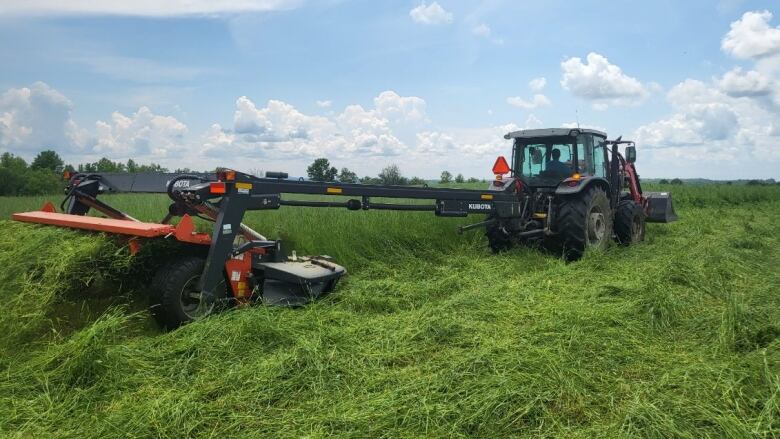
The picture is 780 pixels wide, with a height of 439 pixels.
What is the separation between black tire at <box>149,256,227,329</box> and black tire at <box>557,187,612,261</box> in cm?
484

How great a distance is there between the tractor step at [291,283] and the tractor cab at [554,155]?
441cm

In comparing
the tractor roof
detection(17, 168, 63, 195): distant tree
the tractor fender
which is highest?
the tractor roof

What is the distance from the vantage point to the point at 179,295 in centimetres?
448

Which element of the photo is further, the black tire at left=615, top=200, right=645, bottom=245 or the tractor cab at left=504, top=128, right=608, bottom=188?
the black tire at left=615, top=200, right=645, bottom=245

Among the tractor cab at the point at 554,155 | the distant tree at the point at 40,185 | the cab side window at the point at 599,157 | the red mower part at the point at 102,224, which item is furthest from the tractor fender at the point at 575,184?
the distant tree at the point at 40,185

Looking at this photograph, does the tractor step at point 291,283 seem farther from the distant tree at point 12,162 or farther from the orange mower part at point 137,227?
the distant tree at point 12,162

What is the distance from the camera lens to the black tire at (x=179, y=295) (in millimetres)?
4444

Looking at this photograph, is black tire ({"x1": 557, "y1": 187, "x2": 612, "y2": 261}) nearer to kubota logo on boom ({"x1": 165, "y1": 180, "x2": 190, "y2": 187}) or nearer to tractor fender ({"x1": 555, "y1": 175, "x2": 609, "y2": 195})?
tractor fender ({"x1": 555, "y1": 175, "x2": 609, "y2": 195})

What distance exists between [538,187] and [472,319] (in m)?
4.43

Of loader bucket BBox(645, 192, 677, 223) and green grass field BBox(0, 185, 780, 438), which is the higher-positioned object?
loader bucket BBox(645, 192, 677, 223)

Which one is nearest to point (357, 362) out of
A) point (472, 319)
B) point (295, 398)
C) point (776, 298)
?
point (295, 398)

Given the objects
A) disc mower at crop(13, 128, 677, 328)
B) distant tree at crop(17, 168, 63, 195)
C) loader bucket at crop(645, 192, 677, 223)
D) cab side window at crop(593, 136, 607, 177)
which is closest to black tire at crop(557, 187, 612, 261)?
disc mower at crop(13, 128, 677, 328)

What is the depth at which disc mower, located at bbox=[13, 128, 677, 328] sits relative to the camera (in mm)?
4602

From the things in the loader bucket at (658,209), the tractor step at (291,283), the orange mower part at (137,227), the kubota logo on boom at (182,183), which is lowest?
the tractor step at (291,283)
